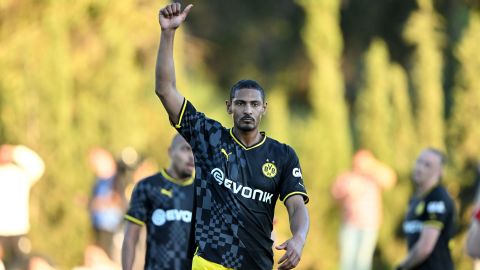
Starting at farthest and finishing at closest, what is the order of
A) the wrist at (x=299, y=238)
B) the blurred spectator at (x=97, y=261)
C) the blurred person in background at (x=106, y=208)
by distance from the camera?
the blurred person in background at (x=106, y=208), the blurred spectator at (x=97, y=261), the wrist at (x=299, y=238)

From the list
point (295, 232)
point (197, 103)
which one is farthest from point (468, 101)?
point (295, 232)

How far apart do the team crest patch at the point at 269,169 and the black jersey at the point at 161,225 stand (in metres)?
2.17

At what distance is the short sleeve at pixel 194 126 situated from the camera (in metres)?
7.71

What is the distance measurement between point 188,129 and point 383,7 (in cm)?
2618

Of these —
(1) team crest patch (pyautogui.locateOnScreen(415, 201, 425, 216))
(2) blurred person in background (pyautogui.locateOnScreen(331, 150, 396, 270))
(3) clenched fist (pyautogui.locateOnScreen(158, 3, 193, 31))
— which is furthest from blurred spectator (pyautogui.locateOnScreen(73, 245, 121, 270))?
(3) clenched fist (pyautogui.locateOnScreen(158, 3, 193, 31))

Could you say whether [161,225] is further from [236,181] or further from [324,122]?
[324,122]

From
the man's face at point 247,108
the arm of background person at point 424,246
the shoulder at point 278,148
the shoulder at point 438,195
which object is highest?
the man's face at point 247,108

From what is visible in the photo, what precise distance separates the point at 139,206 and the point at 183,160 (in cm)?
60

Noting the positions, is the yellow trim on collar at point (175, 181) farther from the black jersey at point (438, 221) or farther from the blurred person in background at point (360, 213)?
the blurred person in background at point (360, 213)

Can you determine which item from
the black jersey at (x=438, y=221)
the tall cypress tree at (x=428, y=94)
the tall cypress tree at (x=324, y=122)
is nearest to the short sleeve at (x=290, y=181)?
the black jersey at (x=438, y=221)

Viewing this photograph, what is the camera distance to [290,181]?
7.77 metres

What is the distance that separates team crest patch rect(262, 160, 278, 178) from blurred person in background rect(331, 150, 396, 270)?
1139 centimetres

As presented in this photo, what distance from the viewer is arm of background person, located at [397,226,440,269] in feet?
37.3

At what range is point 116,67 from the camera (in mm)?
21438
